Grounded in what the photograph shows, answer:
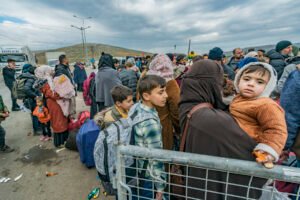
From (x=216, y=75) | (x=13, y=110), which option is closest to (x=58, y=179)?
(x=216, y=75)

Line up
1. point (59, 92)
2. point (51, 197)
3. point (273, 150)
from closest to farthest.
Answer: point (273, 150), point (51, 197), point (59, 92)

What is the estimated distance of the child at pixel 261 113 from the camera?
0.98 metres

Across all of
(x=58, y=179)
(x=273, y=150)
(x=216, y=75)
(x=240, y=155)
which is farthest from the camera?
(x=58, y=179)

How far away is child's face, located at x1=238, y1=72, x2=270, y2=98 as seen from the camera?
1222mm

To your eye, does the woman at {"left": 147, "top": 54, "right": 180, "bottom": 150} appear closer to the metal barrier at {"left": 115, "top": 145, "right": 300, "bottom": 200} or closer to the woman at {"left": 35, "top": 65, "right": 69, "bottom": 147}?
the metal barrier at {"left": 115, "top": 145, "right": 300, "bottom": 200}

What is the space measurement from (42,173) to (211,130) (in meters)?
3.37

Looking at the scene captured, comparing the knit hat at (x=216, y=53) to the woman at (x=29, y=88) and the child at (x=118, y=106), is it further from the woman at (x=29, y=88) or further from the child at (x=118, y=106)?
the woman at (x=29, y=88)

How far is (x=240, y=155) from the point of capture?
1073mm

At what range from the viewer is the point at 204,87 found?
129 cm

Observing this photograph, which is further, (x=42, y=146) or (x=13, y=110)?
(x=13, y=110)

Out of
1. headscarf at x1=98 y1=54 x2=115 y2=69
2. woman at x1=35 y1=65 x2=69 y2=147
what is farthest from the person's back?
woman at x1=35 y1=65 x2=69 y2=147

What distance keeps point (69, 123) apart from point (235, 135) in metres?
4.11

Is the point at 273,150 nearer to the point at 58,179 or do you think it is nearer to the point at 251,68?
the point at 251,68

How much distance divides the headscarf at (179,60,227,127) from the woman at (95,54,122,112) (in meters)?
2.75
